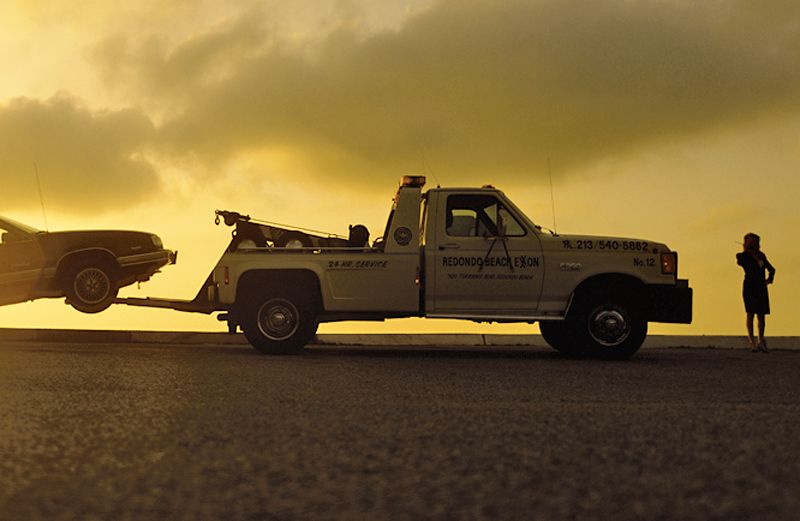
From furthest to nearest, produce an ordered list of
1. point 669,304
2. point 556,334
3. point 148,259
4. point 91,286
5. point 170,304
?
point 148,259 < point 91,286 < point 556,334 < point 170,304 < point 669,304

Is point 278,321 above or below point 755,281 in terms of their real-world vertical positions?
below

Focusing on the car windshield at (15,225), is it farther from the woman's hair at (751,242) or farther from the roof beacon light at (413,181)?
the woman's hair at (751,242)

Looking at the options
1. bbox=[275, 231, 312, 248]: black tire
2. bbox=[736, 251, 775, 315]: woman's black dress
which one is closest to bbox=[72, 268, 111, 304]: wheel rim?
bbox=[275, 231, 312, 248]: black tire

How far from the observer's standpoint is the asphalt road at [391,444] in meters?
4.27

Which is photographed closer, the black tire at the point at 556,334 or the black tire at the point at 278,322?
the black tire at the point at 278,322

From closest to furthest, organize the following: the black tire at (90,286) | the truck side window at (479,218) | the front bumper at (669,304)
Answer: the front bumper at (669,304)
the truck side window at (479,218)
the black tire at (90,286)

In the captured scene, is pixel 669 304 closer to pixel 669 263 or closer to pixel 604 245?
pixel 669 263

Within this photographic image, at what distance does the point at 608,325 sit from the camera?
45.5 feet

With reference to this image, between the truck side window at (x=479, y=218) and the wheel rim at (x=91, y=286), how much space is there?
5.66 meters

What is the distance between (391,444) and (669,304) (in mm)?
8997

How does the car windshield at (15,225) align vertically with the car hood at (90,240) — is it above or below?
above

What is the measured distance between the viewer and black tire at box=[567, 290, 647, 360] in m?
13.8

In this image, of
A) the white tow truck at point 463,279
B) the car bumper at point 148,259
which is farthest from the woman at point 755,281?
the car bumper at point 148,259

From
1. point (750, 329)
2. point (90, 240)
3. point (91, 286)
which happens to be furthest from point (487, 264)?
point (90, 240)
